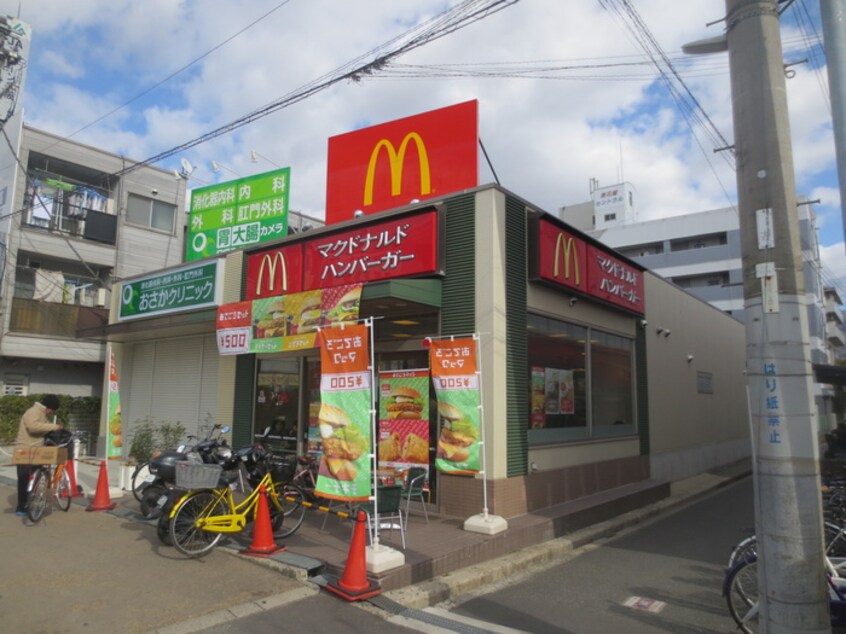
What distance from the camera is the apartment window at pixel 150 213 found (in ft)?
77.4

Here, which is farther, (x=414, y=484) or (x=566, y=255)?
(x=566, y=255)

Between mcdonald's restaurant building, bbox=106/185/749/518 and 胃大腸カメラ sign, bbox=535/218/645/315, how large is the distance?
0.13ft

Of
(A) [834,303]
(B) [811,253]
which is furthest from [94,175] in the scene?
(A) [834,303]

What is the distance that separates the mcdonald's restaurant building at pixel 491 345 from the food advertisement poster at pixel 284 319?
0.15 metres

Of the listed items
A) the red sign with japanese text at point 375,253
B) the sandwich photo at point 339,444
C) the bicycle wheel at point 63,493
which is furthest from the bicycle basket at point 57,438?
the sandwich photo at point 339,444

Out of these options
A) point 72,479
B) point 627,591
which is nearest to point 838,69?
point 627,591

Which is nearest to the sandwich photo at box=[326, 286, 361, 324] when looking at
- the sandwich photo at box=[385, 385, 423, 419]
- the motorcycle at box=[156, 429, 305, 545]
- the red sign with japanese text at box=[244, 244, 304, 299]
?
the sandwich photo at box=[385, 385, 423, 419]

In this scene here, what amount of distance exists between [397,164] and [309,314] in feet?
12.1

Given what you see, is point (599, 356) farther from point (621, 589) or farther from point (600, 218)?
point (600, 218)

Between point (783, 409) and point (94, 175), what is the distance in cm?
2491

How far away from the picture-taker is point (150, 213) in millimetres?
A: 24141

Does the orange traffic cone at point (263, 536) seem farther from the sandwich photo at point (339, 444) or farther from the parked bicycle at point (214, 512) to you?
the sandwich photo at point (339, 444)

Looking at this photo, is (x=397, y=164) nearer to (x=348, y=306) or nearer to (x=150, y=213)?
(x=348, y=306)

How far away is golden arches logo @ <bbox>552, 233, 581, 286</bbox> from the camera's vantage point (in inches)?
388
